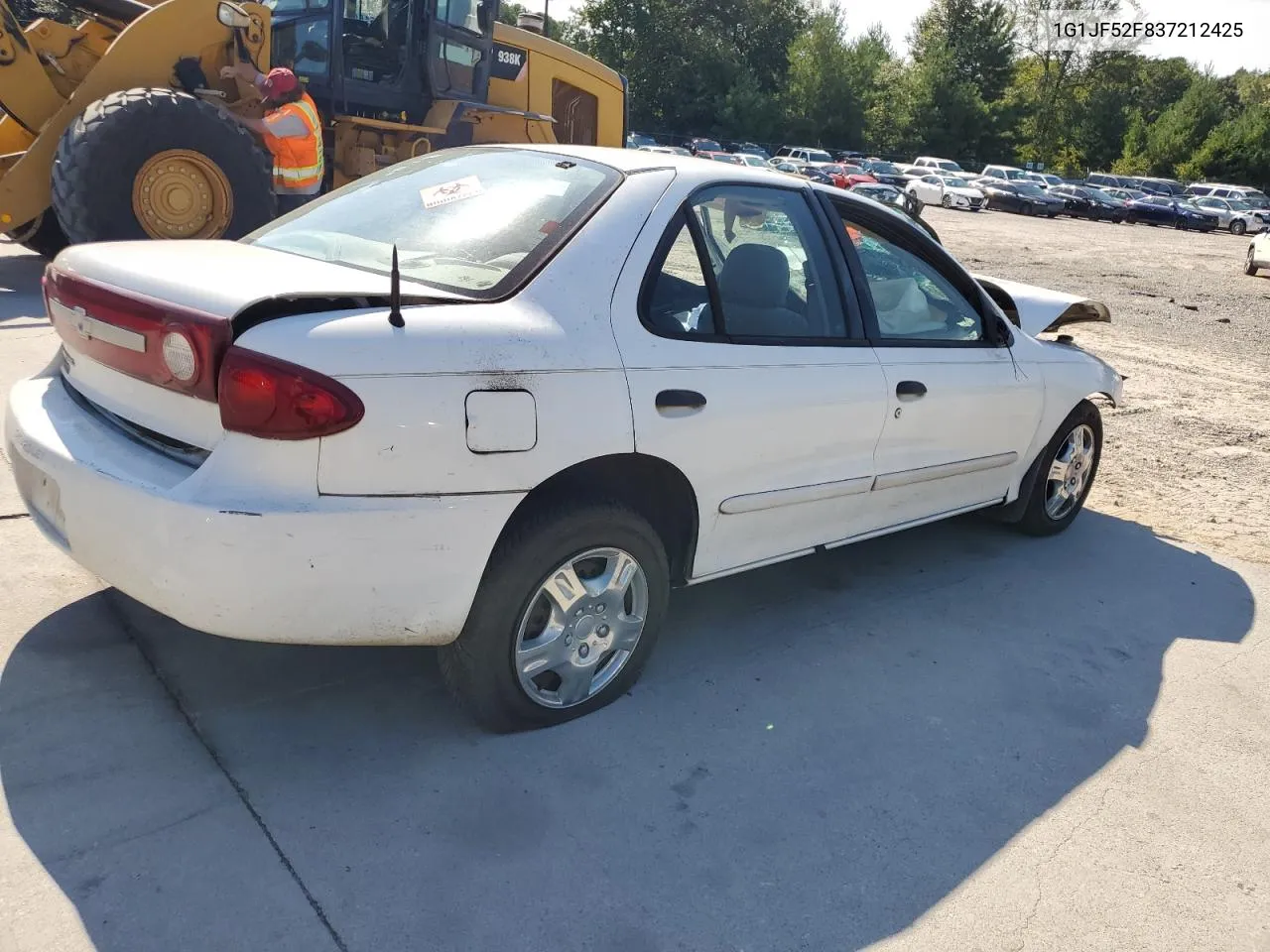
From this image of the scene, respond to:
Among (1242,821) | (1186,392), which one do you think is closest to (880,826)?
(1242,821)

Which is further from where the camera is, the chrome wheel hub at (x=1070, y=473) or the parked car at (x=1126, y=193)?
the parked car at (x=1126, y=193)

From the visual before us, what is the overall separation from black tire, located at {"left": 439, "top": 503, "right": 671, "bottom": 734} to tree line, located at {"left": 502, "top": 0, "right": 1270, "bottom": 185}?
2448 inches

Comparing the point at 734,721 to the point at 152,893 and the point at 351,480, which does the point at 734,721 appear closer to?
the point at 351,480

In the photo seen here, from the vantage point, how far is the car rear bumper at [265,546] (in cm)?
248

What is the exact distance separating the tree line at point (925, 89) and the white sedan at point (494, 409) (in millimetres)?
61207

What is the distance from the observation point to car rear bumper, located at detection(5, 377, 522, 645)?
8.14ft

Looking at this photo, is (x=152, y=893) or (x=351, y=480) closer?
(x=152, y=893)

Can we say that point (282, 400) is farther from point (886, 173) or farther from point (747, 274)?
point (886, 173)

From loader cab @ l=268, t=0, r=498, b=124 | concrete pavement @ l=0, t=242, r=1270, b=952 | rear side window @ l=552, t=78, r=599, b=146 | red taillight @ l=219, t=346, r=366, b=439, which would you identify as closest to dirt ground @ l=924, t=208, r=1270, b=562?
concrete pavement @ l=0, t=242, r=1270, b=952

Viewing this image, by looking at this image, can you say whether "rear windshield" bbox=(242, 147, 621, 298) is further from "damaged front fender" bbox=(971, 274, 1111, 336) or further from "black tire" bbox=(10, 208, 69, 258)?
"black tire" bbox=(10, 208, 69, 258)

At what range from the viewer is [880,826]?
2.86 m

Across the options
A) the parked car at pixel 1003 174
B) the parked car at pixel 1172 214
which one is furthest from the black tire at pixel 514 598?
the parked car at pixel 1003 174

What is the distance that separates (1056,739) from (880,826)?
2.85ft

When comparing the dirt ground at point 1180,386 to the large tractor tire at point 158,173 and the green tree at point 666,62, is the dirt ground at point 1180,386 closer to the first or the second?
the large tractor tire at point 158,173
